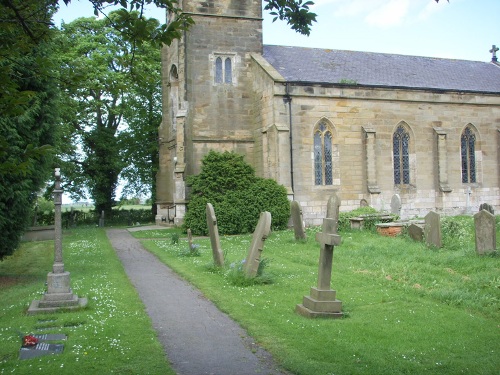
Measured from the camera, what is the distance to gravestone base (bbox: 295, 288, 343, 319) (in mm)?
8086

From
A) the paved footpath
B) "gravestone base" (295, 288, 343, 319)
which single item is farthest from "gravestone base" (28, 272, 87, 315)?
"gravestone base" (295, 288, 343, 319)

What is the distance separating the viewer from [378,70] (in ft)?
92.4

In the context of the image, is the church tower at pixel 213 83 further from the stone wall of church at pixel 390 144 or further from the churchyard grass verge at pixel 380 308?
the churchyard grass verge at pixel 380 308

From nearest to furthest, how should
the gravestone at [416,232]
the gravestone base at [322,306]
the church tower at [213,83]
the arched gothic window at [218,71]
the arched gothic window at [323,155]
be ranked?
the gravestone base at [322,306] < the gravestone at [416,232] < the arched gothic window at [323,155] < the church tower at [213,83] < the arched gothic window at [218,71]

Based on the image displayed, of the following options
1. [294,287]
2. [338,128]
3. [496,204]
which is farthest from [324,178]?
[294,287]

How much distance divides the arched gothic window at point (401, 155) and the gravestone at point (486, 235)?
13.5m

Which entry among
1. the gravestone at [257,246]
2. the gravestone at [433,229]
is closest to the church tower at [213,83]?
the gravestone at [433,229]

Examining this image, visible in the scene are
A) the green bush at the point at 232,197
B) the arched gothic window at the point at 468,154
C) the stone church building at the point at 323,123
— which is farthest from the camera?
the arched gothic window at the point at 468,154

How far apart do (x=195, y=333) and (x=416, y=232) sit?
10.4 meters

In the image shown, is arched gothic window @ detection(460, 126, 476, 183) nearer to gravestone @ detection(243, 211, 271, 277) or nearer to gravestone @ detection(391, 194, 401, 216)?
gravestone @ detection(391, 194, 401, 216)

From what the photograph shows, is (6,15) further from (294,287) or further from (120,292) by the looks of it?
(294,287)

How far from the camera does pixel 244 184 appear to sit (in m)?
23.4

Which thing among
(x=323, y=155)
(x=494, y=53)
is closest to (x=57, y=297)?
(x=323, y=155)

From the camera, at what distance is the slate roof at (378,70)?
26.2 metres
